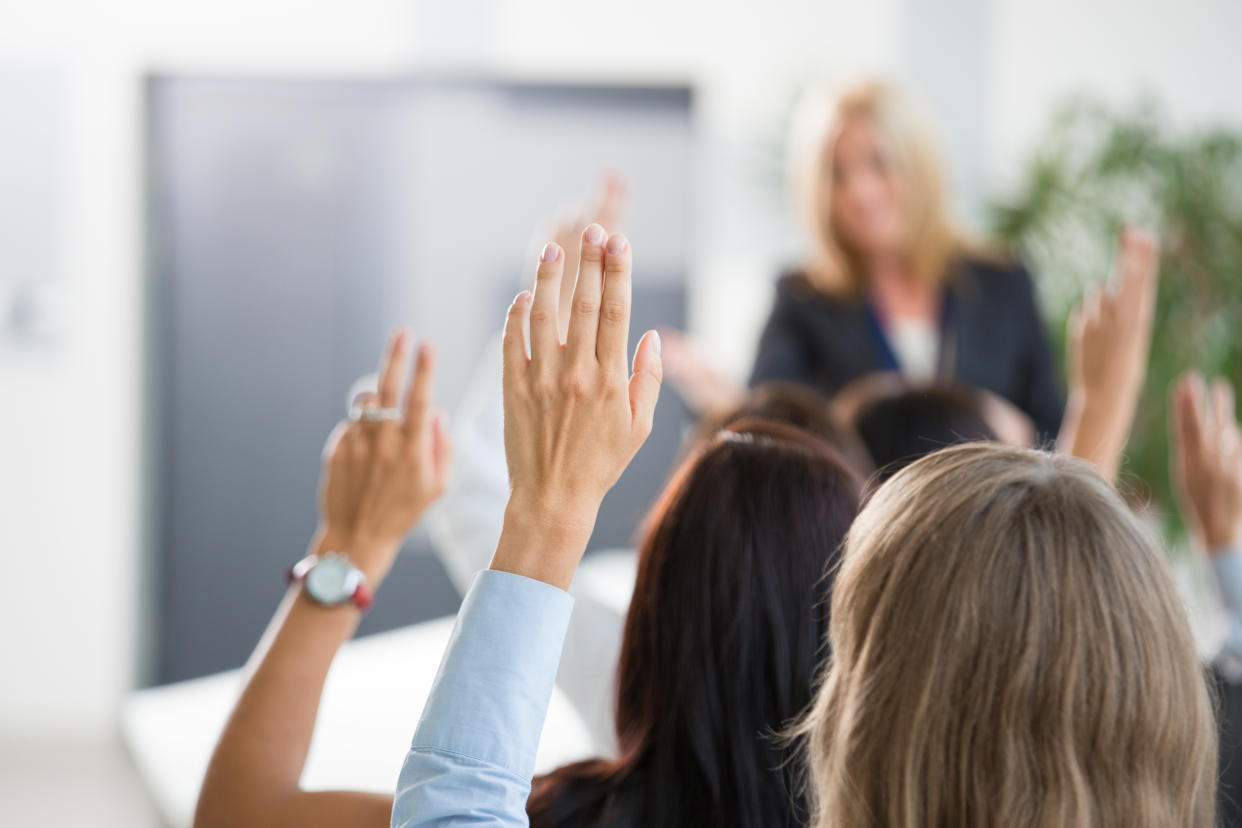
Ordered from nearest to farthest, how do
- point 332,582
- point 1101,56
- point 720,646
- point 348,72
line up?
point 720,646 → point 332,582 → point 348,72 → point 1101,56

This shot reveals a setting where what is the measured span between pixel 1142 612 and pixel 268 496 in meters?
3.69

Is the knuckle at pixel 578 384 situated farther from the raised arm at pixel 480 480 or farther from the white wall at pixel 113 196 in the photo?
the white wall at pixel 113 196

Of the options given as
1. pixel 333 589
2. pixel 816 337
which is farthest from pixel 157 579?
pixel 333 589

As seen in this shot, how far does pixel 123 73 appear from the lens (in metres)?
3.70

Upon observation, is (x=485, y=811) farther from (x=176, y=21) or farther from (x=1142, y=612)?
(x=176, y=21)

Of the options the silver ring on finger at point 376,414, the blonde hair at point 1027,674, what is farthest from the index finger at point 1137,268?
the silver ring on finger at point 376,414

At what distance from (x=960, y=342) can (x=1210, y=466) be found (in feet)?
3.23

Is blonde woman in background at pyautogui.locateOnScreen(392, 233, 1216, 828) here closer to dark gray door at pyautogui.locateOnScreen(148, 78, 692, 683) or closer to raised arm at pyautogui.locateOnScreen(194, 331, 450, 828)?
raised arm at pyautogui.locateOnScreen(194, 331, 450, 828)

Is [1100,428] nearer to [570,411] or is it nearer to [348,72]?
[570,411]

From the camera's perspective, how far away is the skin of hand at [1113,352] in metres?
1.45

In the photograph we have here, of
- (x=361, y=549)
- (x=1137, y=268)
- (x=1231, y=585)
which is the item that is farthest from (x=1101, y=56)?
(x=361, y=549)

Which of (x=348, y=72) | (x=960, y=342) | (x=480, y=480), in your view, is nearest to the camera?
(x=480, y=480)

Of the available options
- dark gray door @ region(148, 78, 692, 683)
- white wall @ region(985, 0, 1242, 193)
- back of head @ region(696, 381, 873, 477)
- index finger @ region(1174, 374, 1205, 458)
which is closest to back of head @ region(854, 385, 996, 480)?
back of head @ region(696, 381, 873, 477)

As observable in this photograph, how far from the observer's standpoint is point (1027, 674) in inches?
26.3
